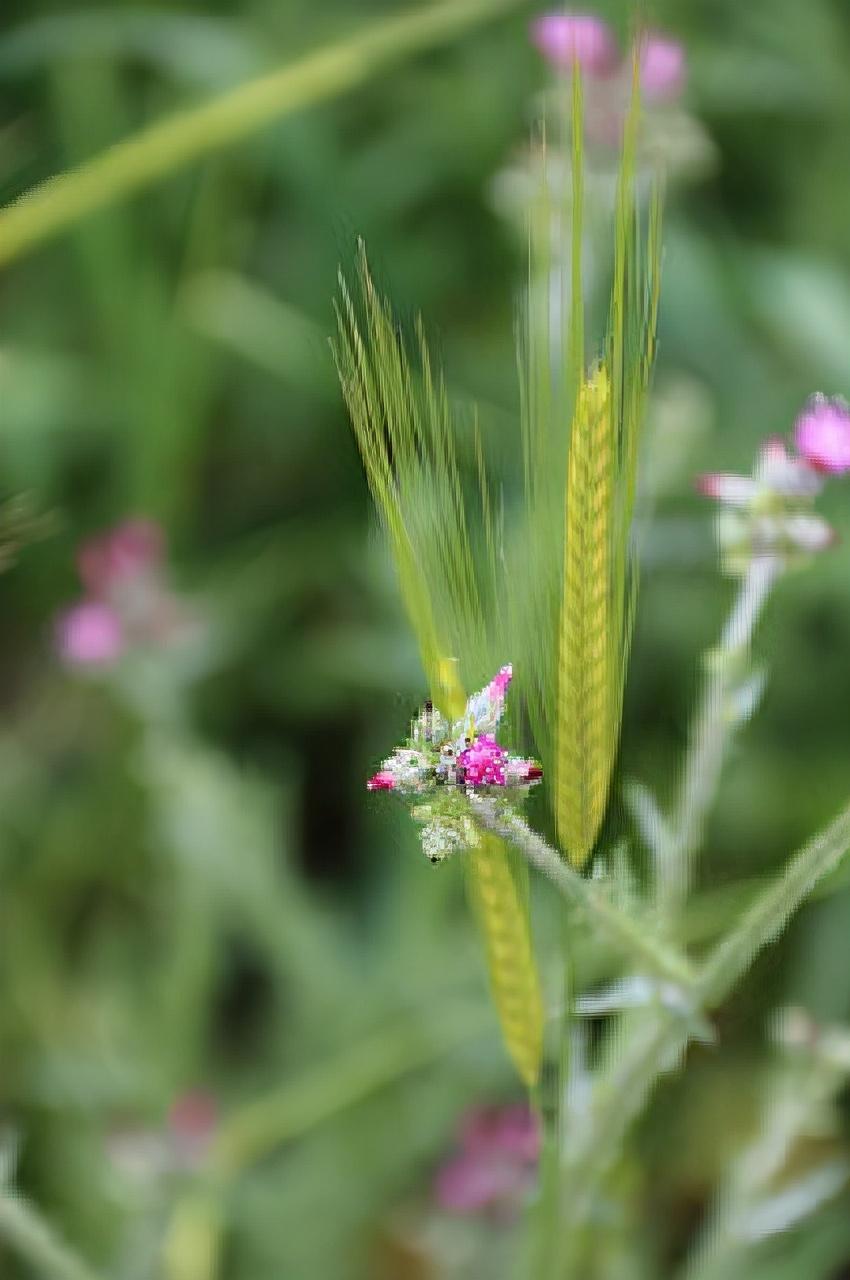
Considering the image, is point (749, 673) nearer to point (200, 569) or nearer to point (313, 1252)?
point (313, 1252)

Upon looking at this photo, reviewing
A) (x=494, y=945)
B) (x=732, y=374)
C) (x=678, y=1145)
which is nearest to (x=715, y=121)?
(x=732, y=374)

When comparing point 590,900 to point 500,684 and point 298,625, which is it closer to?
point 500,684

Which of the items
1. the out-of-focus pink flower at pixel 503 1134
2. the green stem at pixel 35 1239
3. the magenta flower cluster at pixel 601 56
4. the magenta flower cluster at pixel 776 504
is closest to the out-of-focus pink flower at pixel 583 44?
the magenta flower cluster at pixel 601 56

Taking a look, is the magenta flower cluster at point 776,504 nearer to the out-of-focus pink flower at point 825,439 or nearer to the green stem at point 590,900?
the out-of-focus pink flower at point 825,439

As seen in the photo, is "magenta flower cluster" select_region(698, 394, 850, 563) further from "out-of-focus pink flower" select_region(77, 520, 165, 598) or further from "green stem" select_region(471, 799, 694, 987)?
"out-of-focus pink flower" select_region(77, 520, 165, 598)

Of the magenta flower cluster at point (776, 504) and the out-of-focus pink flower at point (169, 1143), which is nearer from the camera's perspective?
the magenta flower cluster at point (776, 504)

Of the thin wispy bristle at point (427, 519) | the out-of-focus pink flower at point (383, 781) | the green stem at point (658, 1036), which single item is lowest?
the green stem at point (658, 1036)

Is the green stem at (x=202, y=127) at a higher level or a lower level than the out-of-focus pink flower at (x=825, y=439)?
higher
